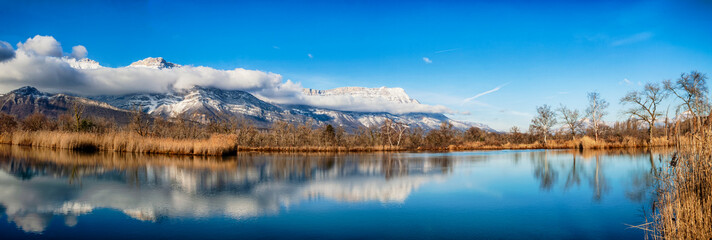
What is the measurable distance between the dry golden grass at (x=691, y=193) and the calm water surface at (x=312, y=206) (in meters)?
1.50

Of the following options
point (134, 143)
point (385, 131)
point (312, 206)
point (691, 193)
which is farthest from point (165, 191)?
point (385, 131)

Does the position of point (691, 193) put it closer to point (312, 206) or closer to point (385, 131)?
point (312, 206)

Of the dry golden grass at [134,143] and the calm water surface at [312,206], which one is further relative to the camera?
the dry golden grass at [134,143]

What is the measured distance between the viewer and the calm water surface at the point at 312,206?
6.75 meters

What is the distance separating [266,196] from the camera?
1016 centimetres

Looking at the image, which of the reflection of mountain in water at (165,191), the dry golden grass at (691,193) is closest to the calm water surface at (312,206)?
the reflection of mountain in water at (165,191)

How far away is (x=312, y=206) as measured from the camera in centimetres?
898

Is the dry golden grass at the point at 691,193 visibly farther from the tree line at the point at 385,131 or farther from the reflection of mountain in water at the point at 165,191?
the tree line at the point at 385,131

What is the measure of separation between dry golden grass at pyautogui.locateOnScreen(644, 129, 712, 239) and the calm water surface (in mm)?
1498

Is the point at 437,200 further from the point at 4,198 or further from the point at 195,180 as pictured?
the point at 4,198

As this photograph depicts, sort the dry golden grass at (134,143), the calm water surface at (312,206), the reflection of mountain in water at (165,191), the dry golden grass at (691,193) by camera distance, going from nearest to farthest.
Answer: the dry golden grass at (691,193) → the calm water surface at (312,206) → the reflection of mountain in water at (165,191) → the dry golden grass at (134,143)

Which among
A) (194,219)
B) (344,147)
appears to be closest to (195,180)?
(194,219)

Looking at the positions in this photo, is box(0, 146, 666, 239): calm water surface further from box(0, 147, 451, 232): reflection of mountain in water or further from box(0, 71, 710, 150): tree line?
box(0, 71, 710, 150): tree line

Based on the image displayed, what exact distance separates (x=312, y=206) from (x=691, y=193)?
6.79 m
